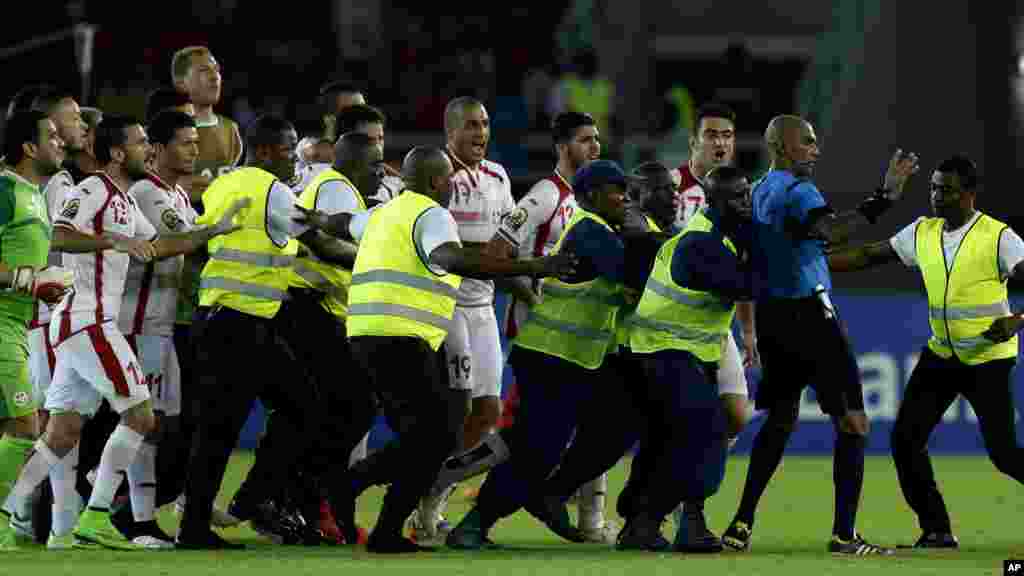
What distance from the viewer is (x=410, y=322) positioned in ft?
37.3

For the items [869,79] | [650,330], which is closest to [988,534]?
[650,330]

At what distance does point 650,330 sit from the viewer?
1171cm

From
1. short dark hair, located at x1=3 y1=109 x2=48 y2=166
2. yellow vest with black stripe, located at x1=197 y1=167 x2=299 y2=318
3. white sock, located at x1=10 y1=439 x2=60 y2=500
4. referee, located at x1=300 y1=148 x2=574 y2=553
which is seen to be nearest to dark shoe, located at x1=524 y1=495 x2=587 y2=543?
referee, located at x1=300 y1=148 x2=574 y2=553

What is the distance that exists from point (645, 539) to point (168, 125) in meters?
3.62

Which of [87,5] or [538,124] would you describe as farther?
[87,5]

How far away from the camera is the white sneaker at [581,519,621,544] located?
12.7 meters

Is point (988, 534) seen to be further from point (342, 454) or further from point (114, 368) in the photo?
point (114, 368)

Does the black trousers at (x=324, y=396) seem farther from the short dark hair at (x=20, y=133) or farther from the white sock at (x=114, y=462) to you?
the short dark hair at (x=20, y=133)

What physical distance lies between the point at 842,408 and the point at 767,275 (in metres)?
0.83

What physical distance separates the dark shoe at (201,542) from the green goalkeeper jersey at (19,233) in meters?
1.46

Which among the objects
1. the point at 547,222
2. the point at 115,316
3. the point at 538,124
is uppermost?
the point at 538,124

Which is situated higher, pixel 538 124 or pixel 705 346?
pixel 538 124

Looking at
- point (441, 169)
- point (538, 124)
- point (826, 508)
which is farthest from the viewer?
point (538, 124)

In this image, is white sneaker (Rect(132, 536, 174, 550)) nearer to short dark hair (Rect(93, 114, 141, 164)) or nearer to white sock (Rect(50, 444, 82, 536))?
white sock (Rect(50, 444, 82, 536))
